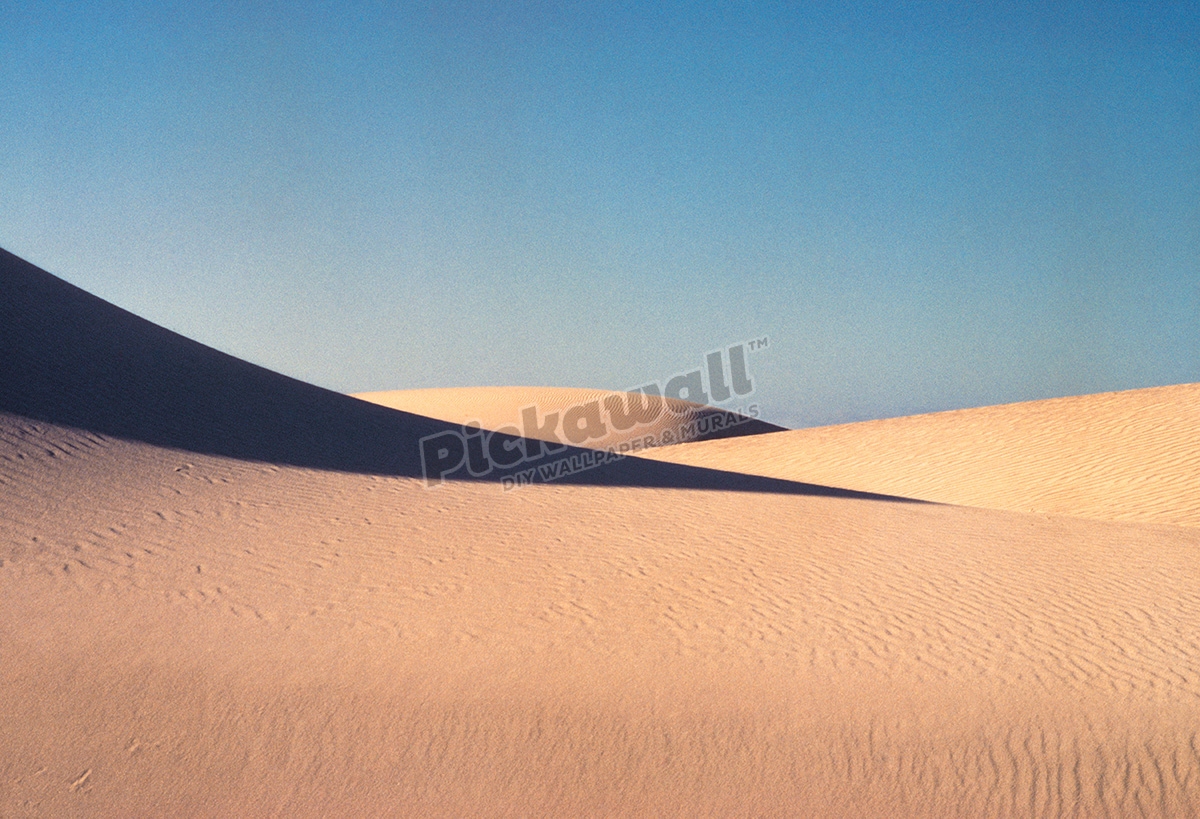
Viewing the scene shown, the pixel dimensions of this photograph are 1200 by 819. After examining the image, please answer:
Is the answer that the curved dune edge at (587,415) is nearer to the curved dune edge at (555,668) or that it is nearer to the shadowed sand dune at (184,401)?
the shadowed sand dune at (184,401)

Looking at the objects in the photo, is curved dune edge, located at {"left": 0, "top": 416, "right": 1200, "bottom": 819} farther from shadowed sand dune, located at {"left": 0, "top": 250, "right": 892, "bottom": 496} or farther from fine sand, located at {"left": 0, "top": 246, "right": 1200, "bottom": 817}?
shadowed sand dune, located at {"left": 0, "top": 250, "right": 892, "bottom": 496}

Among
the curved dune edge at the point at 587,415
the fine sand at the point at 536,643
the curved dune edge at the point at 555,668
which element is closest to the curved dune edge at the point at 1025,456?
the fine sand at the point at 536,643

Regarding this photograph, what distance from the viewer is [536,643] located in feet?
21.4

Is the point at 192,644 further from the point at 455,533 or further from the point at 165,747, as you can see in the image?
the point at 455,533

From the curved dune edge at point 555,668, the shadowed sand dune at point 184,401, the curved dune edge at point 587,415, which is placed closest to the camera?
the curved dune edge at point 555,668

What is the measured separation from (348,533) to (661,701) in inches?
187

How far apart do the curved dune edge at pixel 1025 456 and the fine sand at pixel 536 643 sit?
4.00 meters

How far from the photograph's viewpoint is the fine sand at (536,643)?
5008mm

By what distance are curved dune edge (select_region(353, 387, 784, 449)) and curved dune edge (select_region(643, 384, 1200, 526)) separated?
525 inches

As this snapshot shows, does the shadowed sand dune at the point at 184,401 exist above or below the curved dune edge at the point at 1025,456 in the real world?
above

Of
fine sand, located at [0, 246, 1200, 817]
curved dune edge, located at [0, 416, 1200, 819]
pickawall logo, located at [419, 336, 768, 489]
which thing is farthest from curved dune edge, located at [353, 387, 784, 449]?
curved dune edge, located at [0, 416, 1200, 819]

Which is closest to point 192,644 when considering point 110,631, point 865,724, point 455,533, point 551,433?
point 110,631

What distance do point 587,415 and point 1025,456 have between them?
84.7 feet

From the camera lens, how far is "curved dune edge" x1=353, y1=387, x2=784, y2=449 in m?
37.2
